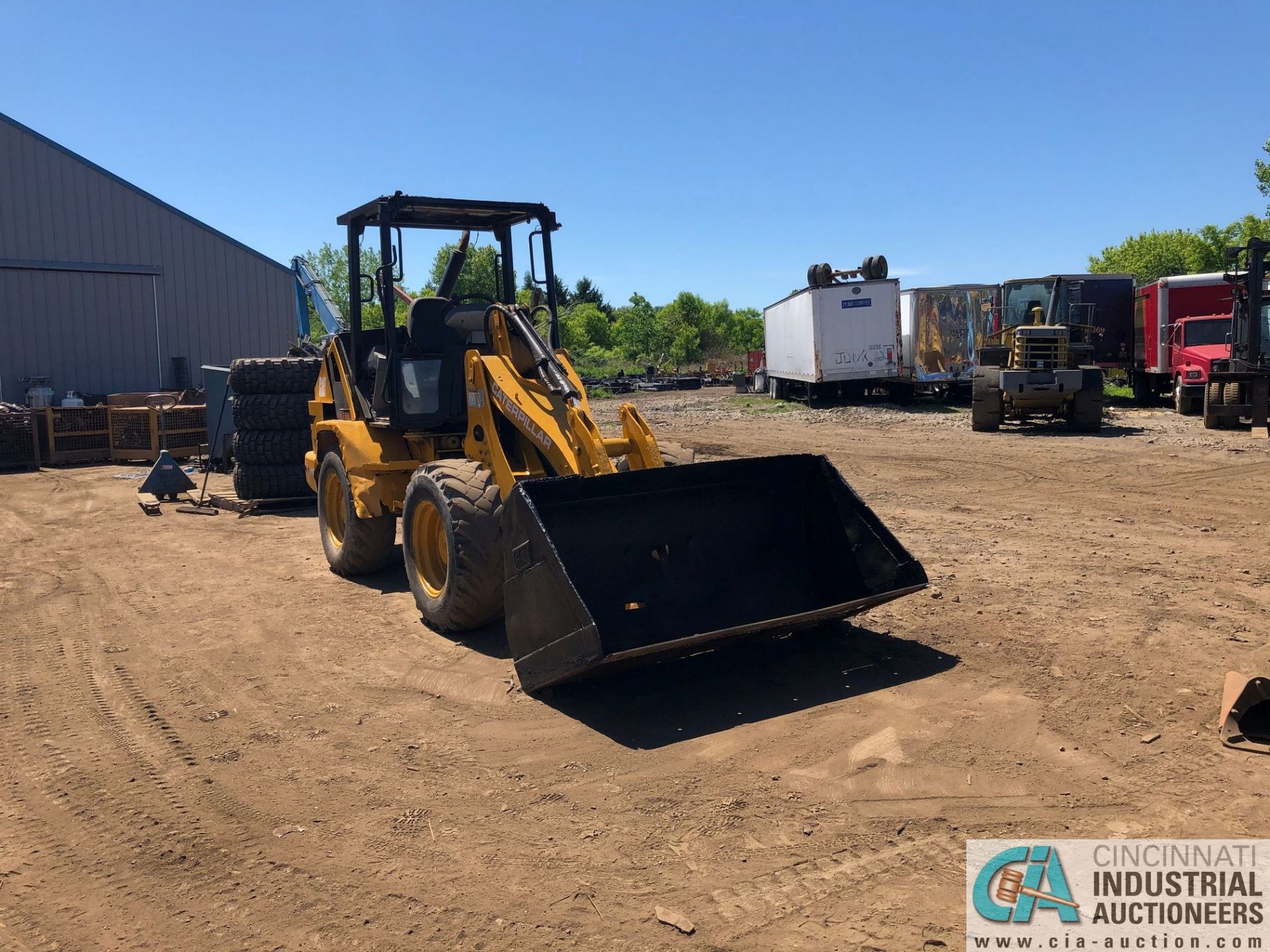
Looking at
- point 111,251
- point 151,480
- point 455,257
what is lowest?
point 151,480

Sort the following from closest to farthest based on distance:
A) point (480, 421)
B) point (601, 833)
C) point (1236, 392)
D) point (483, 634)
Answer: point (601, 833) → point (483, 634) → point (480, 421) → point (1236, 392)

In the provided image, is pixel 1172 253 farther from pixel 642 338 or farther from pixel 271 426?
pixel 271 426

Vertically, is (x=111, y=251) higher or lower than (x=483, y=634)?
higher

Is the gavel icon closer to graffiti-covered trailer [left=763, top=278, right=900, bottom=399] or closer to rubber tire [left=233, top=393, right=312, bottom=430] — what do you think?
rubber tire [left=233, top=393, right=312, bottom=430]

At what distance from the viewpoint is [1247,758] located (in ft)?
13.5

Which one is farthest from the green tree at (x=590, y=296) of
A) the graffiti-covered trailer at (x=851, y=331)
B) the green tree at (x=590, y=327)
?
the graffiti-covered trailer at (x=851, y=331)

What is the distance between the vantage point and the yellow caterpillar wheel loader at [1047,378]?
58.4 feet

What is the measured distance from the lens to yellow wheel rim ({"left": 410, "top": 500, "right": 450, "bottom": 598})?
650cm

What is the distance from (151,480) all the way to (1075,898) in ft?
43.0

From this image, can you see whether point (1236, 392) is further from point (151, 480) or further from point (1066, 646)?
point (151, 480)

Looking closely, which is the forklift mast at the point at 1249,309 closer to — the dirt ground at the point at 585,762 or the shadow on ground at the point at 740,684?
the dirt ground at the point at 585,762

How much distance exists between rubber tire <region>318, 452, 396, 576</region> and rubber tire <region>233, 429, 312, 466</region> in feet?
14.6

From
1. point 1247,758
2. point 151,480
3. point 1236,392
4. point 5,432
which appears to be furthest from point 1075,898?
point 5,432

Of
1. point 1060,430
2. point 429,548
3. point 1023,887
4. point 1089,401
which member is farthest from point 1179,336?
point 1023,887
